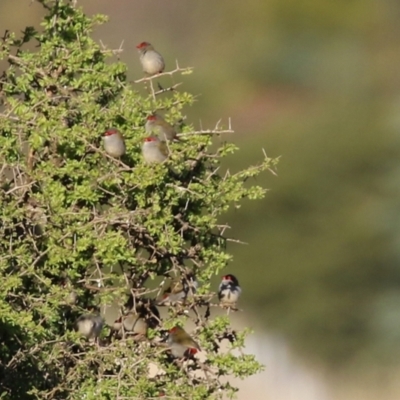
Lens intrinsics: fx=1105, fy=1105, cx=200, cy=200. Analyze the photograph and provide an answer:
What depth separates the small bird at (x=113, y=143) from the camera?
5840 millimetres

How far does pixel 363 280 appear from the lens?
1235cm

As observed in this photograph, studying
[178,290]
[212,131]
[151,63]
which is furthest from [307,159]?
[212,131]

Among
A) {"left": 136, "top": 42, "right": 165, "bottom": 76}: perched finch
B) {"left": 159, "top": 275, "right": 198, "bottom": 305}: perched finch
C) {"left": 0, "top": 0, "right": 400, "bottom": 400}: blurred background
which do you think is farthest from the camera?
{"left": 0, "top": 0, "right": 400, "bottom": 400}: blurred background

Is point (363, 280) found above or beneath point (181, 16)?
beneath

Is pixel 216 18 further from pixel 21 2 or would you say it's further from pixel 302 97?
pixel 21 2

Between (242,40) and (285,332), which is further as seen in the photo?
(242,40)

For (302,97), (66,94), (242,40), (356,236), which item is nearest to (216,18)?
(242,40)

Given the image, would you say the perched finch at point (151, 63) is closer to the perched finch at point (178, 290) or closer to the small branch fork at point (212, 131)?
the small branch fork at point (212, 131)

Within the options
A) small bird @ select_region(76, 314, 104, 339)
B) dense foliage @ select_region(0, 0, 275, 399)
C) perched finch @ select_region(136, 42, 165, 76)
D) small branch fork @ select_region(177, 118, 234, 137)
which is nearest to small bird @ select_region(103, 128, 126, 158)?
dense foliage @ select_region(0, 0, 275, 399)

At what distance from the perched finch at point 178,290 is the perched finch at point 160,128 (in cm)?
79

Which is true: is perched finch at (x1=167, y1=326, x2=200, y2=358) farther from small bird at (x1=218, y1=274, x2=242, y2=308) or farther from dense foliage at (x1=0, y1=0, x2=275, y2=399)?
small bird at (x1=218, y1=274, x2=242, y2=308)

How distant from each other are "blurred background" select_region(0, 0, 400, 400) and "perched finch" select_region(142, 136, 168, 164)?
4.72 meters

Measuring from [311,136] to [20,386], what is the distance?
8.77 m

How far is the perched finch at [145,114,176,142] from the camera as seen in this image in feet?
19.3
